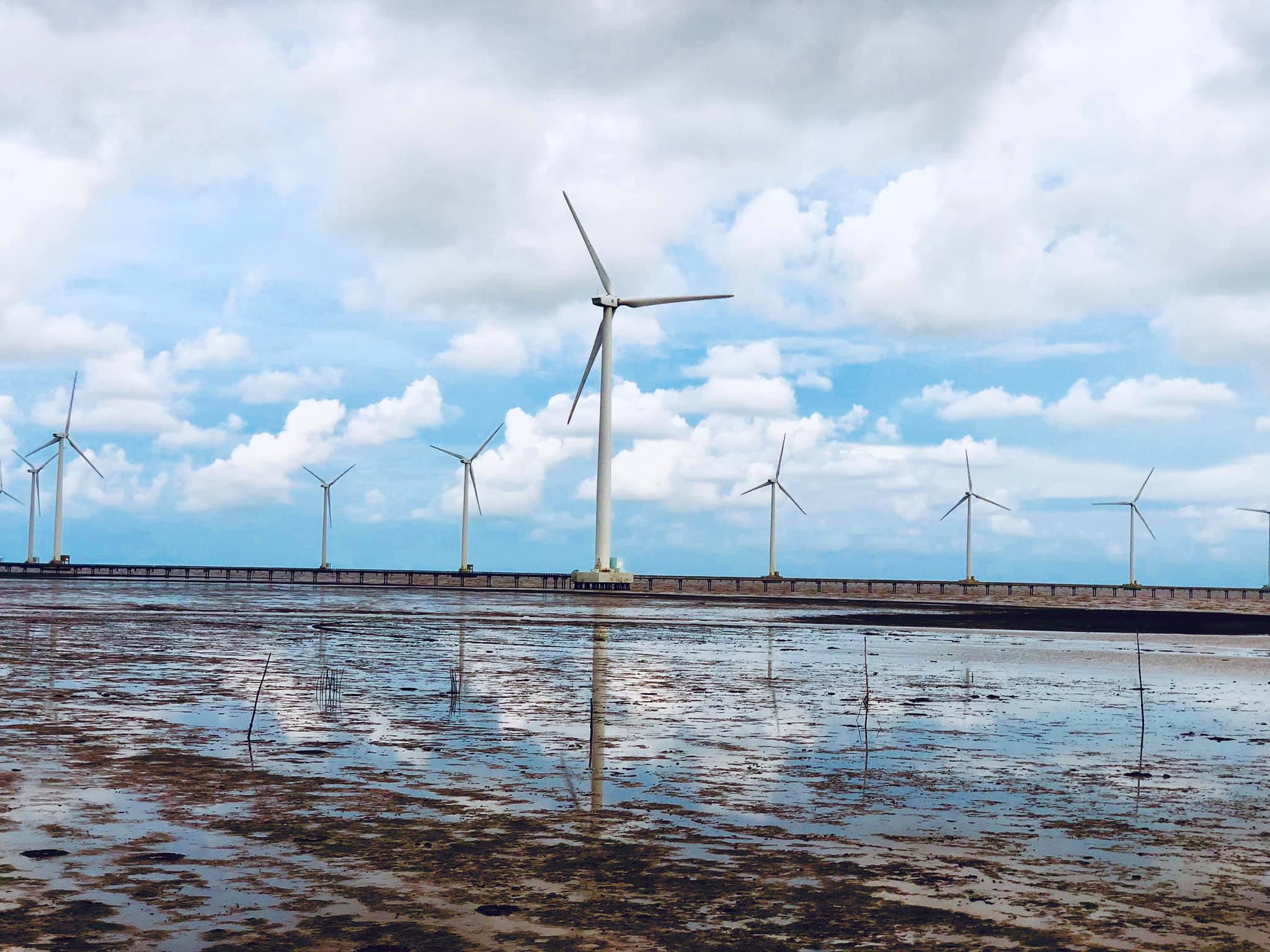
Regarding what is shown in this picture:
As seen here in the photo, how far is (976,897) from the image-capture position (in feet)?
27.6

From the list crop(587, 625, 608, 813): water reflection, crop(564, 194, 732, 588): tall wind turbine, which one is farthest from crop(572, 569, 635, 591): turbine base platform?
crop(587, 625, 608, 813): water reflection

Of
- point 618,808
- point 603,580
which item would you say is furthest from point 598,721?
point 603,580

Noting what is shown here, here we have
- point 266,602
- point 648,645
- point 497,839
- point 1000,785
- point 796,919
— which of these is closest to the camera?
point 796,919

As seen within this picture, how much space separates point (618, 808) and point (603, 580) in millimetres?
81779

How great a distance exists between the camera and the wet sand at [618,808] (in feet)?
25.4

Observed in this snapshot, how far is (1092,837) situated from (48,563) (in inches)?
6136

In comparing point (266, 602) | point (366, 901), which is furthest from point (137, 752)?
point (266, 602)

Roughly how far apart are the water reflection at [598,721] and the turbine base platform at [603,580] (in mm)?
58185

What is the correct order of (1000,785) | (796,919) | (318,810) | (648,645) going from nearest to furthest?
(796,919), (318,810), (1000,785), (648,645)

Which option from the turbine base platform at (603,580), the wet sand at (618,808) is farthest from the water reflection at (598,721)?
the turbine base platform at (603,580)

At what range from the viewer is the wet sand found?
7.73 meters

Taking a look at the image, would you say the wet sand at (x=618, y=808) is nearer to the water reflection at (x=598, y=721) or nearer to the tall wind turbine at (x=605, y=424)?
the water reflection at (x=598, y=721)

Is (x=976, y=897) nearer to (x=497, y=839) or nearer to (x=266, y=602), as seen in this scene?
(x=497, y=839)

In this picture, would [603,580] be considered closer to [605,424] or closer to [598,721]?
[605,424]
